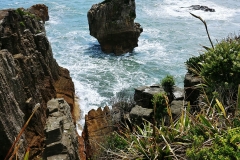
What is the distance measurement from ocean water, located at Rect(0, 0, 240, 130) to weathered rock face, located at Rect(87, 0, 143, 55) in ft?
5.02

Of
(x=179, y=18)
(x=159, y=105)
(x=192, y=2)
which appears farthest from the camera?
(x=192, y=2)

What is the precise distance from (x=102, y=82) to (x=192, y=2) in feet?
125

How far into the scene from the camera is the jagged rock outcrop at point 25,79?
436 inches

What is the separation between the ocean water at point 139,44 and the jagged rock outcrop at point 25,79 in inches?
142

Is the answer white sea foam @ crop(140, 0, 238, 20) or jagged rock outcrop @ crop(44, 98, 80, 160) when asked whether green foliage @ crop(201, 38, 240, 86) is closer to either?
jagged rock outcrop @ crop(44, 98, 80, 160)

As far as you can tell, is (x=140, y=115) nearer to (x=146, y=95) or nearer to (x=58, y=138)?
(x=146, y=95)

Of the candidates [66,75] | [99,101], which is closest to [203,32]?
[99,101]

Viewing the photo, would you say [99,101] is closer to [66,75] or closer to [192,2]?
[66,75]

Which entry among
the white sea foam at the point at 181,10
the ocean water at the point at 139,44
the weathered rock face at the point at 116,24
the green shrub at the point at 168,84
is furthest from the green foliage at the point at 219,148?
the white sea foam at the point at 181,10

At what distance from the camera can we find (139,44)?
1451 inches

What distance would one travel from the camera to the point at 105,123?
15828 millimetres

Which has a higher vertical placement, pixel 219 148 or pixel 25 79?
pixel 219 148

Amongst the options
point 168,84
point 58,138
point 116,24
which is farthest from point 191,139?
point 116,24

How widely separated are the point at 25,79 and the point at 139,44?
2367 centimetres
